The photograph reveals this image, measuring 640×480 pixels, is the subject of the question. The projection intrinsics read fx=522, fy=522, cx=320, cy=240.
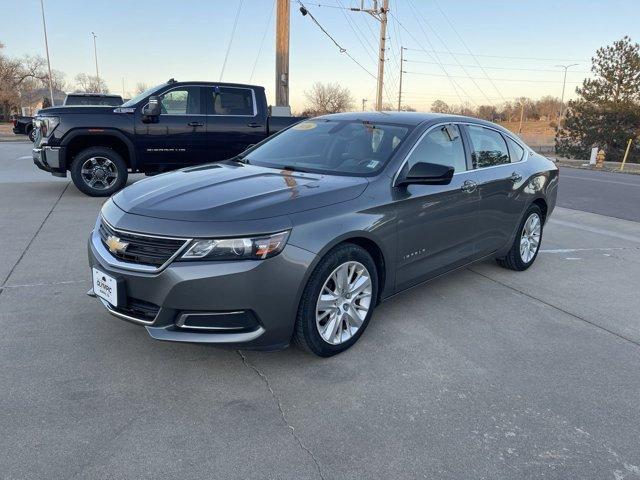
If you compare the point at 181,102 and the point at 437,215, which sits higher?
the point at 181,102

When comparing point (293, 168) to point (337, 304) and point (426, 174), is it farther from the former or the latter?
point (337, 304)

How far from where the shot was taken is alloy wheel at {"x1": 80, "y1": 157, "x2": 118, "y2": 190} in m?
8.76

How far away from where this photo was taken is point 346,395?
9.80ft

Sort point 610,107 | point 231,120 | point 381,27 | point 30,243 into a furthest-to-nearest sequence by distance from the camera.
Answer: point 610,107, point 381,27, point 231,120, point 30,243

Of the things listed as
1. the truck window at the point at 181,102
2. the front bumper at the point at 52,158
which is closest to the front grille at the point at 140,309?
the front bumper at the point at 52,158

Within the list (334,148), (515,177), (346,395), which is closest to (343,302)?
(346,395)

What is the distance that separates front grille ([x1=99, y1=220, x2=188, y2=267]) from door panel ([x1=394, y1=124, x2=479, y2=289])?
1599mm

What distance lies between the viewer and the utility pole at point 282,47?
1778 cm

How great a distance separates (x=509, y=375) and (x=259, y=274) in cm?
171

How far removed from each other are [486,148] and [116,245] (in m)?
3.36

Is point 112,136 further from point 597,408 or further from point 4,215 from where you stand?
point 597,408

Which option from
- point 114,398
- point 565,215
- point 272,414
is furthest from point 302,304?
point 565,215

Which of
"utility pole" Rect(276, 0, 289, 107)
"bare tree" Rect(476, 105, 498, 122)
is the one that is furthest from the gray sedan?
"bare tree" Rect(476, 105, 498, 122)

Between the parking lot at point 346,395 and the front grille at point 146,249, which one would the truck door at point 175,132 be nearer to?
the parking lot at point 346,395
